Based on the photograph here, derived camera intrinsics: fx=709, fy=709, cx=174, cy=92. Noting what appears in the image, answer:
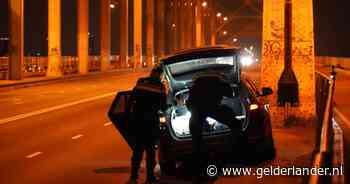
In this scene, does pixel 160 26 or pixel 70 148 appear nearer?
pixel 70 148

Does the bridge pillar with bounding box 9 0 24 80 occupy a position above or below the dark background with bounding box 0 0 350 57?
below

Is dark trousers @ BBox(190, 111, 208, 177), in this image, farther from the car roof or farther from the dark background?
the dark background

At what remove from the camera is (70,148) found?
15422 millimetres

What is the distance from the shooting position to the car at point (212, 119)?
37.3ft

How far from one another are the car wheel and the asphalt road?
0.55 m

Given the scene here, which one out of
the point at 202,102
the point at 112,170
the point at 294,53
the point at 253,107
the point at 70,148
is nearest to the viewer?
the point at 202,102

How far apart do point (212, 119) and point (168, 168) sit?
1370 millimetres

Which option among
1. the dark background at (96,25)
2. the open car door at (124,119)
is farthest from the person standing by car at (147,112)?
the dark background at (96,25)

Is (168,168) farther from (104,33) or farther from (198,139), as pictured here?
(104,33)

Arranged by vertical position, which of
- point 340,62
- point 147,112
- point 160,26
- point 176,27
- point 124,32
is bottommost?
point 147,112

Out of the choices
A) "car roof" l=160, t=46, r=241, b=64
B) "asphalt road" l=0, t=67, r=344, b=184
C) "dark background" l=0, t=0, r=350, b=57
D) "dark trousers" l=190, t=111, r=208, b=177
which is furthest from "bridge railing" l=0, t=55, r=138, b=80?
"dark background" l=0, t=0, r=350, b=57

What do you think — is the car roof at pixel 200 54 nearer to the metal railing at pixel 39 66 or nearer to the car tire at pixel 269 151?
the car tire at pixel 269 151

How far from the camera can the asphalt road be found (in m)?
11.7

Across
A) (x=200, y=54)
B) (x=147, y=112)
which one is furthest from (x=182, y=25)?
(x=147, y=112)
